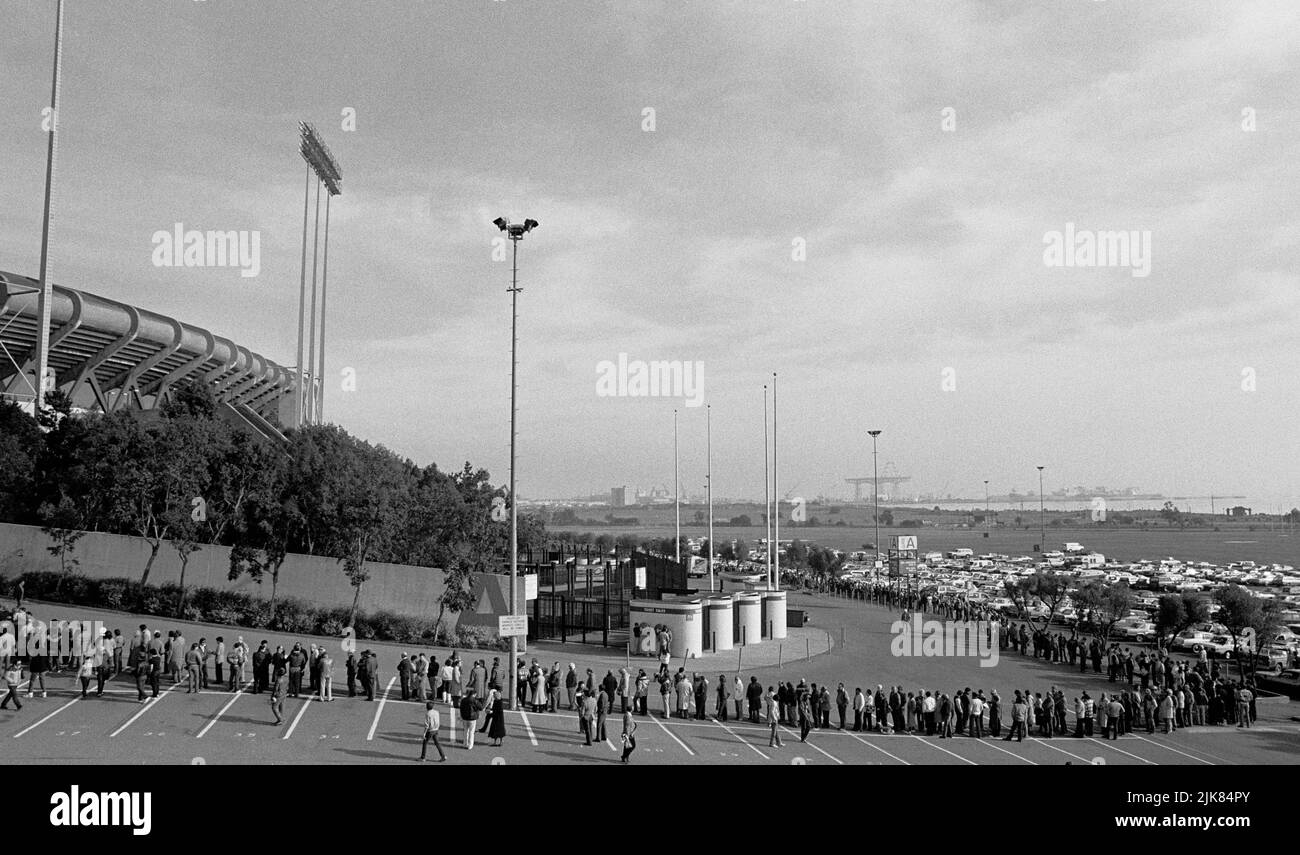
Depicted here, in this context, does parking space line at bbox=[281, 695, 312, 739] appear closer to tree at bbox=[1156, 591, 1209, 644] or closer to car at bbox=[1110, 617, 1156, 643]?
tree at bbox=[1156, 591, 1209, 644]

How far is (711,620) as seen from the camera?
34938mm

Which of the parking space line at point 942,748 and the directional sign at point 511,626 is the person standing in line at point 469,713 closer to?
the directional sign at point 511,626

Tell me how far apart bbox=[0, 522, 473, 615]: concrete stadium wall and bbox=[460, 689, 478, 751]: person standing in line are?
1732cm

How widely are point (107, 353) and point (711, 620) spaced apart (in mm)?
50247

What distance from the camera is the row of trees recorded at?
30.3 metres

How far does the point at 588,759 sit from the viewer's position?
→ 57.3ft

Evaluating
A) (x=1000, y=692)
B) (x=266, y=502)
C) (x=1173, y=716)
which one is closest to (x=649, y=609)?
(x=1000, y=692)

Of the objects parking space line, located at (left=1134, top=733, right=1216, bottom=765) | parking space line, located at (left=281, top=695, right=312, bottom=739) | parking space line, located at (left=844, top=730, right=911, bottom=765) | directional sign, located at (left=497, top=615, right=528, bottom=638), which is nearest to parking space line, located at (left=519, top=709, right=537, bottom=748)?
directional sign, located at (left=497, top=615, right=528, bottom=638)

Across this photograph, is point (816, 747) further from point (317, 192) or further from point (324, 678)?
point (317, 192)

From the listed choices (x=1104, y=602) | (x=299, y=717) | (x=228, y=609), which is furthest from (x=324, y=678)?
(x=1104, y=602)

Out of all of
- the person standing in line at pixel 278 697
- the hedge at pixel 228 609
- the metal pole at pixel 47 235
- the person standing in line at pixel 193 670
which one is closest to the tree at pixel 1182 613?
the hedge at pixel 228 609
